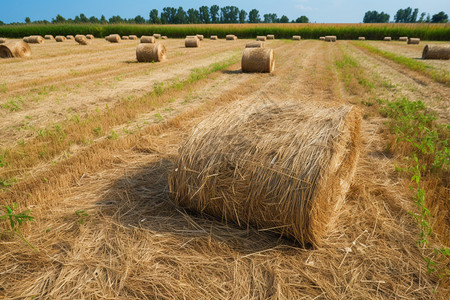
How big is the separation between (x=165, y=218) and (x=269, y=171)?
4.70 feet

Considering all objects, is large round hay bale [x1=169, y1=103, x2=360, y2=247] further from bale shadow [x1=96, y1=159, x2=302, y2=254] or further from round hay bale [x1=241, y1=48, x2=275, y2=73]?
round hay bale [x1=241, y1=48, x2=275, y2=73]

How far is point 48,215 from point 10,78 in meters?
11.6

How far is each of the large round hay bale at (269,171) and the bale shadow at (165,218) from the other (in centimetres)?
12

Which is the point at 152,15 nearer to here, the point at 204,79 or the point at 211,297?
the point at 204,79

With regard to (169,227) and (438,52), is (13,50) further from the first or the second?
(438,52)

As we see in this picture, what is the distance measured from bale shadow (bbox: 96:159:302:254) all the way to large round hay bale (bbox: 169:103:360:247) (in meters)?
0.12

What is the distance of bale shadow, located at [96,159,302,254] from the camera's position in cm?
287

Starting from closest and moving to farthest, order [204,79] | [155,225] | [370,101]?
1. [155,225]
2. [370,101]
3. [204,79]

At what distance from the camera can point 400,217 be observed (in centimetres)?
324

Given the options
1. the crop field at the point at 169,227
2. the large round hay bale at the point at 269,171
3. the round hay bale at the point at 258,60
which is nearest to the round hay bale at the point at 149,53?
the round hay bale at the point at 258,60

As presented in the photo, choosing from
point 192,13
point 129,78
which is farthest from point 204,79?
point 192,13

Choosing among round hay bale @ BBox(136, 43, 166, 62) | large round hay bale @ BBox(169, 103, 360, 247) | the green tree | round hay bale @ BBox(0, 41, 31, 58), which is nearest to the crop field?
large round hay bale @ BBox(169, 103, 360, 247)

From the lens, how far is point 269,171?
2.65 metres

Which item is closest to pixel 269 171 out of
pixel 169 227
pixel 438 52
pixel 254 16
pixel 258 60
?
pixel 169 227
